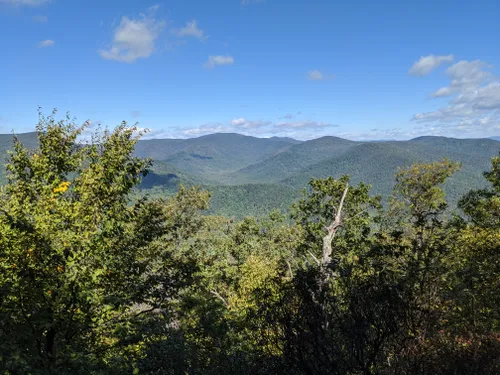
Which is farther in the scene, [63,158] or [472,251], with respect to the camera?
[472,251]

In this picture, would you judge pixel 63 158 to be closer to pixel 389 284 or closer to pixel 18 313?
pixel 18 313

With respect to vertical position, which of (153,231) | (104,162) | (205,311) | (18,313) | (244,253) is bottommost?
(244,253)

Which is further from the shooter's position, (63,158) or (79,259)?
(63,158)

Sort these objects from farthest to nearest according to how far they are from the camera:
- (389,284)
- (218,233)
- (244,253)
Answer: (218,233) → (244,253) → (389,284)

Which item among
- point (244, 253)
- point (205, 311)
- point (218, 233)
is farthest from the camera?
point (218, 233)

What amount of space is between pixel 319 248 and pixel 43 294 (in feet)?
82.9

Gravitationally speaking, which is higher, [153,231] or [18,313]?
[153,231]

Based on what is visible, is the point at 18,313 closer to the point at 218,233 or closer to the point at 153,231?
the point at 153,231

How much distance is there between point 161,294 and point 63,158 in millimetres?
6960

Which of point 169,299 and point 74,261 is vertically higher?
point 74,261

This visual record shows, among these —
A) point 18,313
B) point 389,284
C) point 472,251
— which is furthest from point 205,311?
point 472,251

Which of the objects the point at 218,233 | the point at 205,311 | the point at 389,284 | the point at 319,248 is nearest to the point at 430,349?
the point at 389,284

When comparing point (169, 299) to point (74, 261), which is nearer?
point (74, 261)

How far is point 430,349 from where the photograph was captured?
955 cm
